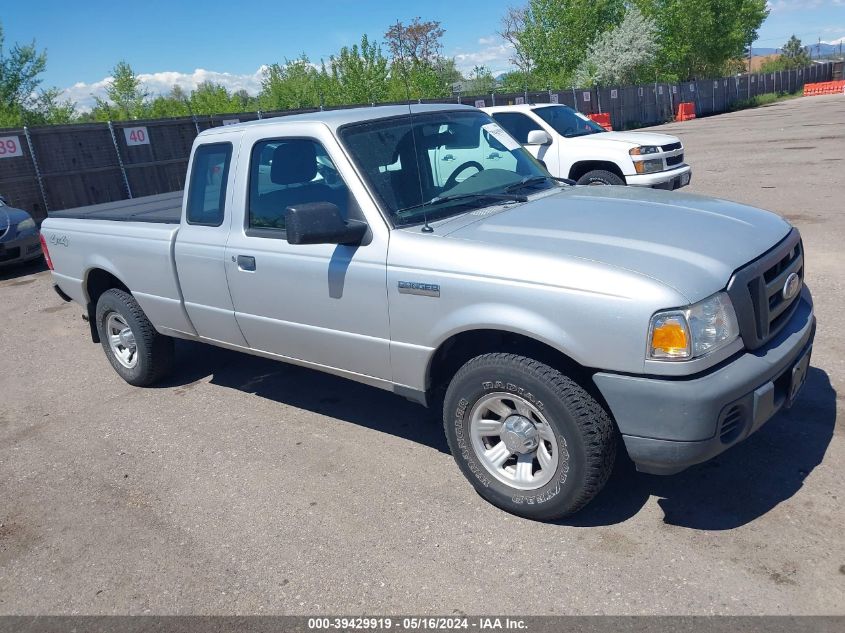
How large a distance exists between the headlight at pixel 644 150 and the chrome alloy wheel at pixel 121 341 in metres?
7.67

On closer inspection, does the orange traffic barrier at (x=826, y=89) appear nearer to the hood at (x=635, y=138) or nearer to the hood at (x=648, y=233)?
the hood at (x=635, y=138)

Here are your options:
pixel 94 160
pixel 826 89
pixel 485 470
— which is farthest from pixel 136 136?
pixel 826 89

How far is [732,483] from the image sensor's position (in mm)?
3557

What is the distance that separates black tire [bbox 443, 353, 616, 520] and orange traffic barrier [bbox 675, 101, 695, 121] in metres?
41.8

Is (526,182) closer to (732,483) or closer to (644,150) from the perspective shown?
(732,483)

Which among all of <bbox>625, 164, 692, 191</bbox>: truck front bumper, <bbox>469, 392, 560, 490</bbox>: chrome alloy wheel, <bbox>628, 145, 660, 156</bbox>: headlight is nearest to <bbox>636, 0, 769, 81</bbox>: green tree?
<bbox>625, 164, 692, 191</bbox>: truck front bumper

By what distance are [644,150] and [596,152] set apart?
2.29 feet

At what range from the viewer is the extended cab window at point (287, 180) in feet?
13.1

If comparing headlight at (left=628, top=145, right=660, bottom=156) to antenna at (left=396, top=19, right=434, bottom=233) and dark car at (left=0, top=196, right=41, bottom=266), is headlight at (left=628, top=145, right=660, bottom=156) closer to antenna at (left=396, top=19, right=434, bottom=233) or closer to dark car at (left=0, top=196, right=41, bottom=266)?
antenna at (left=396, top=19, right=434, bottom=233)

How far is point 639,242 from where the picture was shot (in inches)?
125

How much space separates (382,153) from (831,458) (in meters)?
2.92

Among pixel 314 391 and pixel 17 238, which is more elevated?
pixel 17 238

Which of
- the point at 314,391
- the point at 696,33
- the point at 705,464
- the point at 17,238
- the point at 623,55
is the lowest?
the point at 705,464

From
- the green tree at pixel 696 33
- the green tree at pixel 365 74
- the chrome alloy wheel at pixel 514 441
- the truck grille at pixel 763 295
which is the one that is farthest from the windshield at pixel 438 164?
the green tree at pixel 696 33
